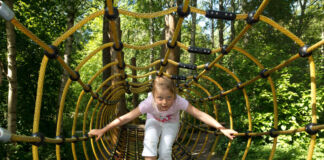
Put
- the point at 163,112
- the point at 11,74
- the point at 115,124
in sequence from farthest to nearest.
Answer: the point at 11,74, the point at 163,112, the point at 115,124

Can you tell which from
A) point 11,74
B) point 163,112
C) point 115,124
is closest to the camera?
point 115,124

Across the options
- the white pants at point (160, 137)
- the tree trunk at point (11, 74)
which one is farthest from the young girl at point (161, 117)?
the tree trunk at point (11, 74)

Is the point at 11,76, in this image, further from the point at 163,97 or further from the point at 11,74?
the point at 163,97

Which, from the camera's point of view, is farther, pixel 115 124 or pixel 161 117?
pixel 161 117

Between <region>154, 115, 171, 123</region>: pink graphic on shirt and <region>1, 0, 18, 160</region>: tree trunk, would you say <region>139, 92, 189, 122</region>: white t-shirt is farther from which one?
<region>1, 0, 18, 160</region>: tree trunk

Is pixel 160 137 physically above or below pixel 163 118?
below

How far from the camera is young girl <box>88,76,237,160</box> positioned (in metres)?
2.01

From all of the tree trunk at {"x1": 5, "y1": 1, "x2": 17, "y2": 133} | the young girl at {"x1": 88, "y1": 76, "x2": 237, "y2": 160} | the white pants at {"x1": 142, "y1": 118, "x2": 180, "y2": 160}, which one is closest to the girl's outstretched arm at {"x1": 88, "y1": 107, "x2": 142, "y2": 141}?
the young girl at {"x1": 88, "y1": 76, "x2": 237, "y2": 160}

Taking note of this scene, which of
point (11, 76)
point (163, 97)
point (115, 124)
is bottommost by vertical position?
point (115, 124)

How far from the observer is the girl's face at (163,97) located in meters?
2.02

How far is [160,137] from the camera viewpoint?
2.26m

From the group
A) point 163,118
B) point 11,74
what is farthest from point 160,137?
point 11,74

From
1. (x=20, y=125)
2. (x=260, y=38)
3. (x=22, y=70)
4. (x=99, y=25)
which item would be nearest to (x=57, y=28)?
(x=22, y=70)

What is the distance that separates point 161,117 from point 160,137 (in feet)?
0.76
